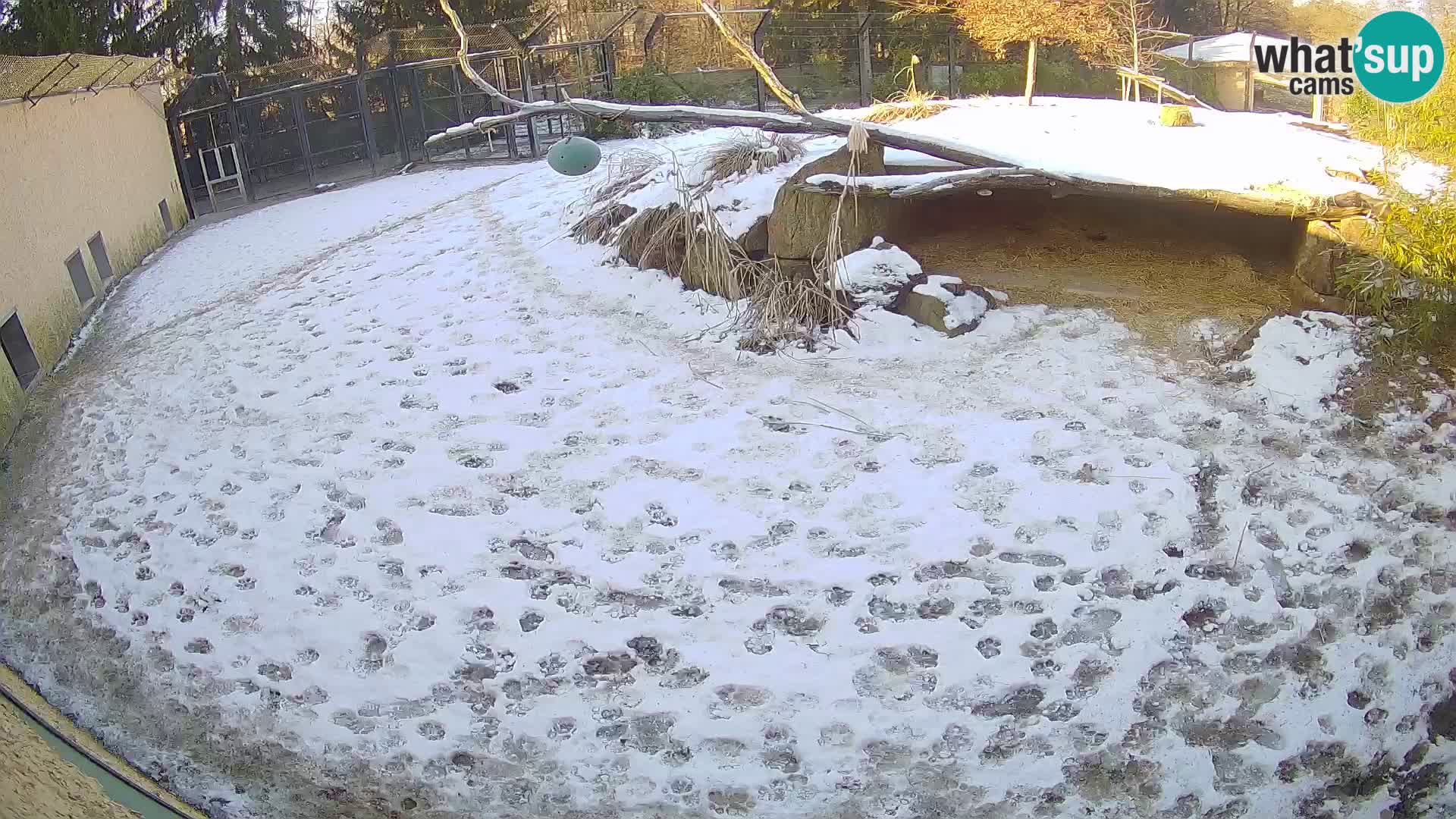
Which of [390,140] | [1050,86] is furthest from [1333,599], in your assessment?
[1050,86]

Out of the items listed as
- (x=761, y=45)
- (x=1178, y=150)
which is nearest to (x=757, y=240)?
(x=1178, y=150)

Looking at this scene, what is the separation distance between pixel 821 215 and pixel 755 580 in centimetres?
262

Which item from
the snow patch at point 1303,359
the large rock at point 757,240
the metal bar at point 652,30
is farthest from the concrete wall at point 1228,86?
the large rock at point 757,240

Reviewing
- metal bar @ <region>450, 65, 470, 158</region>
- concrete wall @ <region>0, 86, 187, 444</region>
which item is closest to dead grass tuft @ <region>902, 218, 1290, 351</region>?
concrete wall @ <region>0, 86, 187, 444</region>

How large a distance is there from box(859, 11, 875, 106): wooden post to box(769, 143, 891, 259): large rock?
30.2 feet

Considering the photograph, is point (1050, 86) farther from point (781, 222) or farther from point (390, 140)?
point (781, 222)

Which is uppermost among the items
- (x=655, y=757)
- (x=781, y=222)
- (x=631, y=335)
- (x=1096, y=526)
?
(x=781, y=222)

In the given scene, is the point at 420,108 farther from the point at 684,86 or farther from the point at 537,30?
the point at 684,86

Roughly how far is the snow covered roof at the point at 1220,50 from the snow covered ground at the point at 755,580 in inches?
381

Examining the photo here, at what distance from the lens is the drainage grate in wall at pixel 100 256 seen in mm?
7840

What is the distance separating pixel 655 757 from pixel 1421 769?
2.39 meters

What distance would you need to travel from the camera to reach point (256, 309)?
22.9ft

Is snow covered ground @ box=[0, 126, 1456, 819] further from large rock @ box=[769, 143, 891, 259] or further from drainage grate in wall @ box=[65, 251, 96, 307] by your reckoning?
drainage grate in wall @ box=[65, 251, 96, 307]

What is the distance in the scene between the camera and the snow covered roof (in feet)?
41.6
